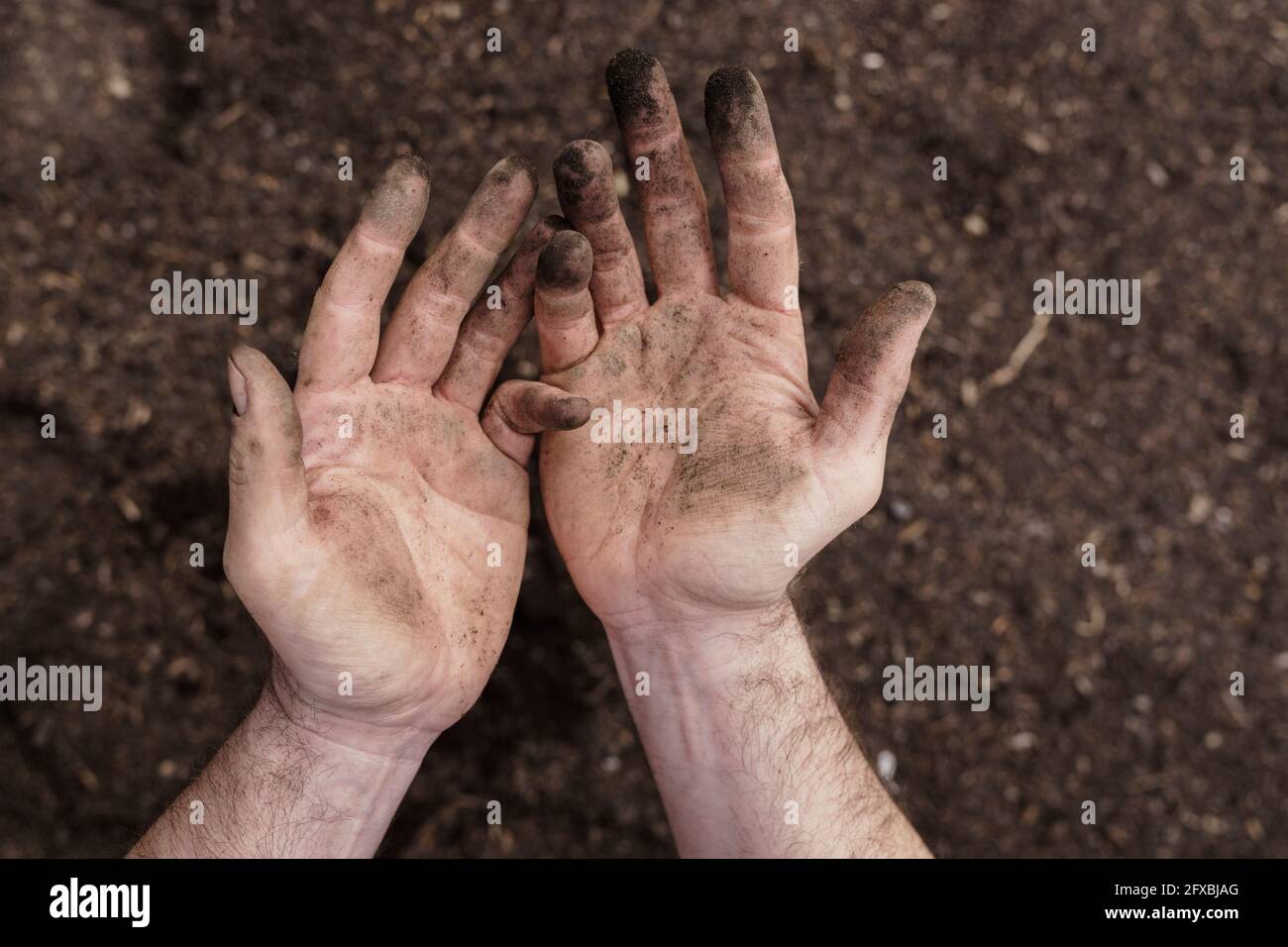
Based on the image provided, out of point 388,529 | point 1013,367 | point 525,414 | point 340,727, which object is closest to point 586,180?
point 525,414

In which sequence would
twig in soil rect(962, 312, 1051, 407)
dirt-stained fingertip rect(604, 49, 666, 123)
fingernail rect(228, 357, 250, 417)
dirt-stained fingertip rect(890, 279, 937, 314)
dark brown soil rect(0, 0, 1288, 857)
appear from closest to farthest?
fingernail rect(228, 357, 250, 417), dirt-stained fingertip rect(890, 279, 937, 314), dirt-stained fingertip rect(604, 49, 666, 123), dark brown soil rect(0, 0, 1288, 857), twig in soil rect(962, 312, 1051, 407)

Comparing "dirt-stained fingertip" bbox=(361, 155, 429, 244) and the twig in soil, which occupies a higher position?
"dirt-stained fingertip" bbox=(361, 155, 429, 244)

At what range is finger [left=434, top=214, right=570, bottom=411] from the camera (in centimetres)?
188

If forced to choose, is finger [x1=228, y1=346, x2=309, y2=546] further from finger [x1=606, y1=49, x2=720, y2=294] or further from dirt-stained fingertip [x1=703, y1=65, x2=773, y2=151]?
dirt-stained fingertip [x1=703, y1=65, x2=773, y2=151]

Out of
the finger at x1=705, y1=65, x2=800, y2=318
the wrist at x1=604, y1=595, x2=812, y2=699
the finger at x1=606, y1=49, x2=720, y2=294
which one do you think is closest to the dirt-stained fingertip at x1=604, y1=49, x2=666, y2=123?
the finger at x1=606, y1=49, x2=720, y2=294

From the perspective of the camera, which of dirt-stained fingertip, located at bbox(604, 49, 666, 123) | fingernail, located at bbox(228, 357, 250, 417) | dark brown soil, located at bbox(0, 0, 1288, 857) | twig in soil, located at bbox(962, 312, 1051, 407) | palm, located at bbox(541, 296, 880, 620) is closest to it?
fingernail, located at bbox(228, 357, 250, 417)

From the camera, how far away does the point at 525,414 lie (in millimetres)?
1779

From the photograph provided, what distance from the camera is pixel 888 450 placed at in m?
2.55

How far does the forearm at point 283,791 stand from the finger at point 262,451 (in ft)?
1.52

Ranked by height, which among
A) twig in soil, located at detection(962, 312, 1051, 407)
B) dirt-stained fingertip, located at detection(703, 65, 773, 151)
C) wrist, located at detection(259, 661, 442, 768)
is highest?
Result: dirt-stained fingertip, located at detection(703, 65, 773, 151)

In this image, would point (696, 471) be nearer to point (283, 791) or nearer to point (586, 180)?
point (586, 180)

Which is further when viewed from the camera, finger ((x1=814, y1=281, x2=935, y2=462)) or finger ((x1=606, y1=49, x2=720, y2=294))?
finger ((x1=606, y1=49, x2=720, y2=294))
